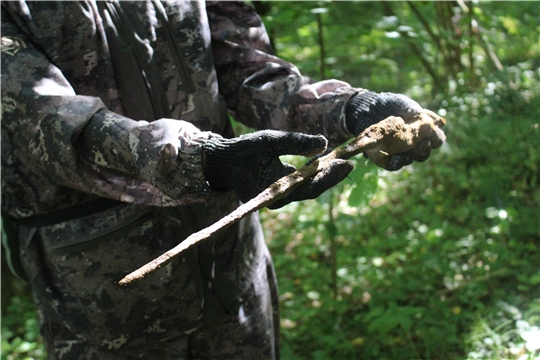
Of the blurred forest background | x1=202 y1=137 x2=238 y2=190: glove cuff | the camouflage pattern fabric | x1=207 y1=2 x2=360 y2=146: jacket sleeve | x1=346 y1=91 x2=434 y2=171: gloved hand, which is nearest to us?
x1=202 y1=137 x2=238 y2=190: glove cuff

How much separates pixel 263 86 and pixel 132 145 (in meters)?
0.60

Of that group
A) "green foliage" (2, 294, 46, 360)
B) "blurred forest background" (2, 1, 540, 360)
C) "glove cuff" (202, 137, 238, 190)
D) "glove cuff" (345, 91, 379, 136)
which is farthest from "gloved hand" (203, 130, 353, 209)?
"green foliage" (2, 294, 46, 360)

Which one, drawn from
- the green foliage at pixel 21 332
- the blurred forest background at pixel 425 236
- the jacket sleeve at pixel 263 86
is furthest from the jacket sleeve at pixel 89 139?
the green foliage at pixel 21 332

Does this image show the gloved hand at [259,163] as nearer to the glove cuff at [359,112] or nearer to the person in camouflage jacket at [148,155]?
the person in camouflage jacket at [148,155]

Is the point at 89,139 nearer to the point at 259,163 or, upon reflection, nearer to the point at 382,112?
the point at 259,163

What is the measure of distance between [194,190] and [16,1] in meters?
0.71

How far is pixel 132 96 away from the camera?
1631 mm

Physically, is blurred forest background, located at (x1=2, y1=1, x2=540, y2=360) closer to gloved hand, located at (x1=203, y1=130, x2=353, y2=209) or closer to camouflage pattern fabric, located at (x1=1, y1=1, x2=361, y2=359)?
camouflage pattern fabric, located at (x1=1, y1=1, x2=361, y2=359)

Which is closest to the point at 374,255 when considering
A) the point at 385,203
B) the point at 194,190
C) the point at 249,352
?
the point at 385,203

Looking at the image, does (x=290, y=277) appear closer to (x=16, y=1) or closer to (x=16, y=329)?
(x=16, y=329)

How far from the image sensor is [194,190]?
1.28 m

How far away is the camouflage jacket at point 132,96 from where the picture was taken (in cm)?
133

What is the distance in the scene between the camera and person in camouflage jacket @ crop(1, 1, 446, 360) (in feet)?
4.28

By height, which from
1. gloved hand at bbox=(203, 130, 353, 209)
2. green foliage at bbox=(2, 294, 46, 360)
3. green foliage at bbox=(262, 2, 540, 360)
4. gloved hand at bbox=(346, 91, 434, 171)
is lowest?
green foliage at bbox=(2, 294, 46, 360)
